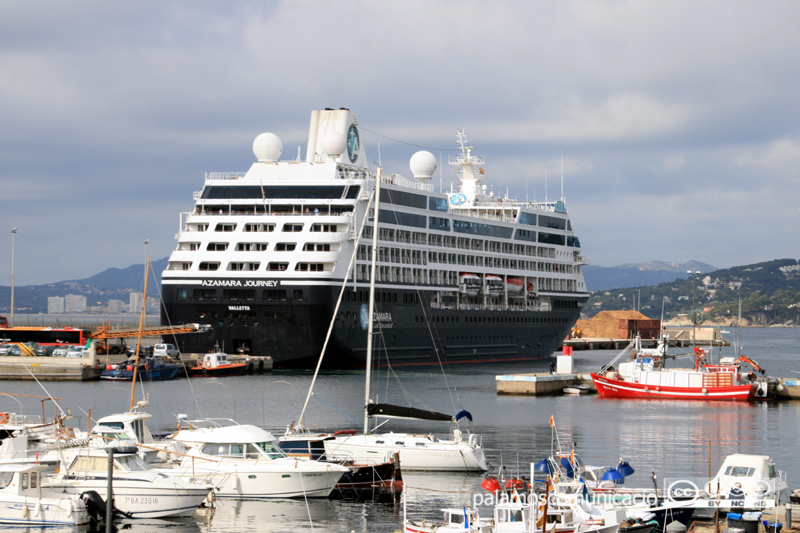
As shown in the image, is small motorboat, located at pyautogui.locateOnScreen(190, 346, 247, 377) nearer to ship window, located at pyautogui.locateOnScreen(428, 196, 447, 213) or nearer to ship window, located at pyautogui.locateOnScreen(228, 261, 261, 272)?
ship window, located at pyautogui.locateOnScreen(228, 261, 261, 272)

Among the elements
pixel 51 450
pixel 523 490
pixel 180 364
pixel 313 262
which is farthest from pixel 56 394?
pixel 523 490

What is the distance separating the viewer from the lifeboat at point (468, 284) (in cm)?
8375

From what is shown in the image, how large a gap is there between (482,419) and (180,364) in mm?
26394

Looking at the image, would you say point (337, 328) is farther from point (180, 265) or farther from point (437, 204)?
point (437, 204)

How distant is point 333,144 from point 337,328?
44.3 ft

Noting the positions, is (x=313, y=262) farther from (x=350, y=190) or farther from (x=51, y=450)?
(x=51, y=450)

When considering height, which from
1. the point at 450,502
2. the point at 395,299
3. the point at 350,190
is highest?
the point at 350,190

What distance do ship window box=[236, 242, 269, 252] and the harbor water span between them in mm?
7837

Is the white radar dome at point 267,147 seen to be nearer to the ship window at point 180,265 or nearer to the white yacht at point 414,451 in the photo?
the ship window at point 180,265

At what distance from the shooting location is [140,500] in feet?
90.3

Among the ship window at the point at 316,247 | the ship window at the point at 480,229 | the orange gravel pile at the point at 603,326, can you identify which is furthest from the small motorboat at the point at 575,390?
the orange gravel pile at the point at 603,326

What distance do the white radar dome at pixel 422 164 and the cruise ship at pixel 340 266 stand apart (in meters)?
0.08

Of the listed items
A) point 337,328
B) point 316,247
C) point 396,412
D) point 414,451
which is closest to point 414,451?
point 414,451

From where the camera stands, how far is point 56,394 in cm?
5750
